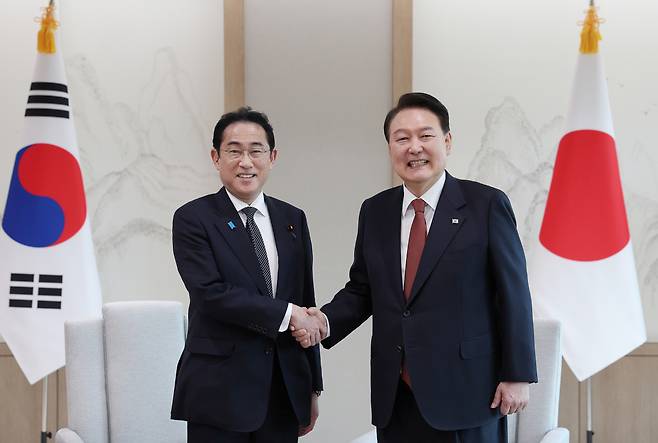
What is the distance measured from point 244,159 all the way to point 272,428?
899mm

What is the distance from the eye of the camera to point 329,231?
13.5ft

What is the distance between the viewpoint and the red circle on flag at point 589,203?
3641mm

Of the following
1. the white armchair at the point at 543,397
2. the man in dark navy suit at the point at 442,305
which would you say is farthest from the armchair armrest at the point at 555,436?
the man in dark navy suit at the point at 442,305

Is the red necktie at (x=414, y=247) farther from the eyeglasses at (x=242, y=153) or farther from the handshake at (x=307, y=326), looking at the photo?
the eyeglasses at (x=242, y=153)

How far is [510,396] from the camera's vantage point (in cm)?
217

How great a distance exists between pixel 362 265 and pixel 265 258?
336mm

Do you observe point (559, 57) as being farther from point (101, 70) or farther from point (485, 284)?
point (101, 70)

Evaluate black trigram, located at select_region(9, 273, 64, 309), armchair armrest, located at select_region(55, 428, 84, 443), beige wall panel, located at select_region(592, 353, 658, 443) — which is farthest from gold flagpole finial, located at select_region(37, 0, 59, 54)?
beige wall panel, located at select_region(592, 353, 658, 443)

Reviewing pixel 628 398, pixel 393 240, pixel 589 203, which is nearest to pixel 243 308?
pixel 393 240

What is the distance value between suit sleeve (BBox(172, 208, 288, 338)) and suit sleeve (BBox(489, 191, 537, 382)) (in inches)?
26.7

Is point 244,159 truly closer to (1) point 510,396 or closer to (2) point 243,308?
(2) point 243,308

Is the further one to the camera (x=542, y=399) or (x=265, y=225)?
(x=542, y=399)

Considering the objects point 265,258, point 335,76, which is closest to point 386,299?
point 265,258

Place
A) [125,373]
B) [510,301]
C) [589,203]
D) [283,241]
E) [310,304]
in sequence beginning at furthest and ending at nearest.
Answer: [589,203]
[125,373]
[310,304]
[283,241]
[510,301]
